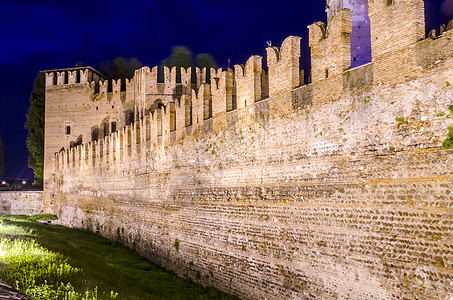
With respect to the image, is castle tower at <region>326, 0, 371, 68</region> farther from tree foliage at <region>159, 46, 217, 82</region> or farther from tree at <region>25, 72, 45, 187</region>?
tree at <region>25, 72, 45, 187</region>

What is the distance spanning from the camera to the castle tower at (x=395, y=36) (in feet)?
20.1

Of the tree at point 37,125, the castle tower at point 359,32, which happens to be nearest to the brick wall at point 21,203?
the tree at point 37,125

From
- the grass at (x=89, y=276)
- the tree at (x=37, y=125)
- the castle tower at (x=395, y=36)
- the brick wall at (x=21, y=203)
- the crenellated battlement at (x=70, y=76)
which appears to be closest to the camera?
the castle tower at (x=395, y=36)

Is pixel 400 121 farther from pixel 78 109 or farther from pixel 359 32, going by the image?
pixel 78 109

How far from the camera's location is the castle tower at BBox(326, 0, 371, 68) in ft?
43.8

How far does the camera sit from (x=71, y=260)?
10734 millimetres

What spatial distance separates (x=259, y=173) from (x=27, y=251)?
6.30 m

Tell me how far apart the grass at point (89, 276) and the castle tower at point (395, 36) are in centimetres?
647

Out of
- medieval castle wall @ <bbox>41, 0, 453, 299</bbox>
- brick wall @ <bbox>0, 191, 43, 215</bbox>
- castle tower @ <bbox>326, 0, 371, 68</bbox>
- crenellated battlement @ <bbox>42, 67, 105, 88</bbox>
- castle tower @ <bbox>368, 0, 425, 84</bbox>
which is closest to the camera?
medieval castle wall @ <bbox>41, 0, 453, 299</bbox>

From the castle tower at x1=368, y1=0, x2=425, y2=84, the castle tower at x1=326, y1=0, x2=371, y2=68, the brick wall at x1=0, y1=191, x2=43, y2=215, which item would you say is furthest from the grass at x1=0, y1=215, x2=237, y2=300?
the brick wall at x1=0, y1=191, x2=43, y2=215

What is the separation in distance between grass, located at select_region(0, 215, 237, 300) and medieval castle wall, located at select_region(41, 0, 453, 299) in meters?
0.66

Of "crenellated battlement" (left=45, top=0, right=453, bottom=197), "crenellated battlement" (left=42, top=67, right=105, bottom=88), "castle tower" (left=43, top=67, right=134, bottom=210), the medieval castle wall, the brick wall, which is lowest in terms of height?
the brick wall

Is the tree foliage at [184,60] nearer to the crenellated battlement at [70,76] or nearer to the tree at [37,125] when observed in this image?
the crenellated battlement at [70,76]

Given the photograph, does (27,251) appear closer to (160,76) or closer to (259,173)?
(259,173)
